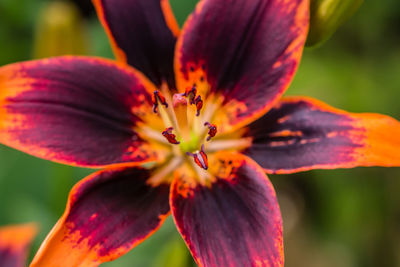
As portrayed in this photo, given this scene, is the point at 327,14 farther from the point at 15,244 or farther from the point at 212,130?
the point at 15,244

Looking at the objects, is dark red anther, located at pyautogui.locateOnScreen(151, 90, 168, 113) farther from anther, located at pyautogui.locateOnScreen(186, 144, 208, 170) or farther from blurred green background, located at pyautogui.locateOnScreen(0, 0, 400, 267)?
blurred green background, located at pyautogui.locateOnScreen(0, 0, 400, 267)

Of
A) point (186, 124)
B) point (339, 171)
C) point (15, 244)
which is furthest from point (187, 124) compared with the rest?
point (339, 171)

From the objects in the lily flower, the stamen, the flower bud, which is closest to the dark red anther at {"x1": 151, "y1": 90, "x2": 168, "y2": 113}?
the stamen

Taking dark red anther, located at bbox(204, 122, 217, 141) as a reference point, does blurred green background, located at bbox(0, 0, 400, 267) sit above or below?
below

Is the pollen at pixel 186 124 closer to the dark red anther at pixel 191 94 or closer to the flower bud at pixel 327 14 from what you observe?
the dark red anther at pixel 191 94

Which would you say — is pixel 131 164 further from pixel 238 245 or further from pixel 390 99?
pixel 390 99

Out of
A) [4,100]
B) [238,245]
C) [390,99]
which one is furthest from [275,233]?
[390,99]
